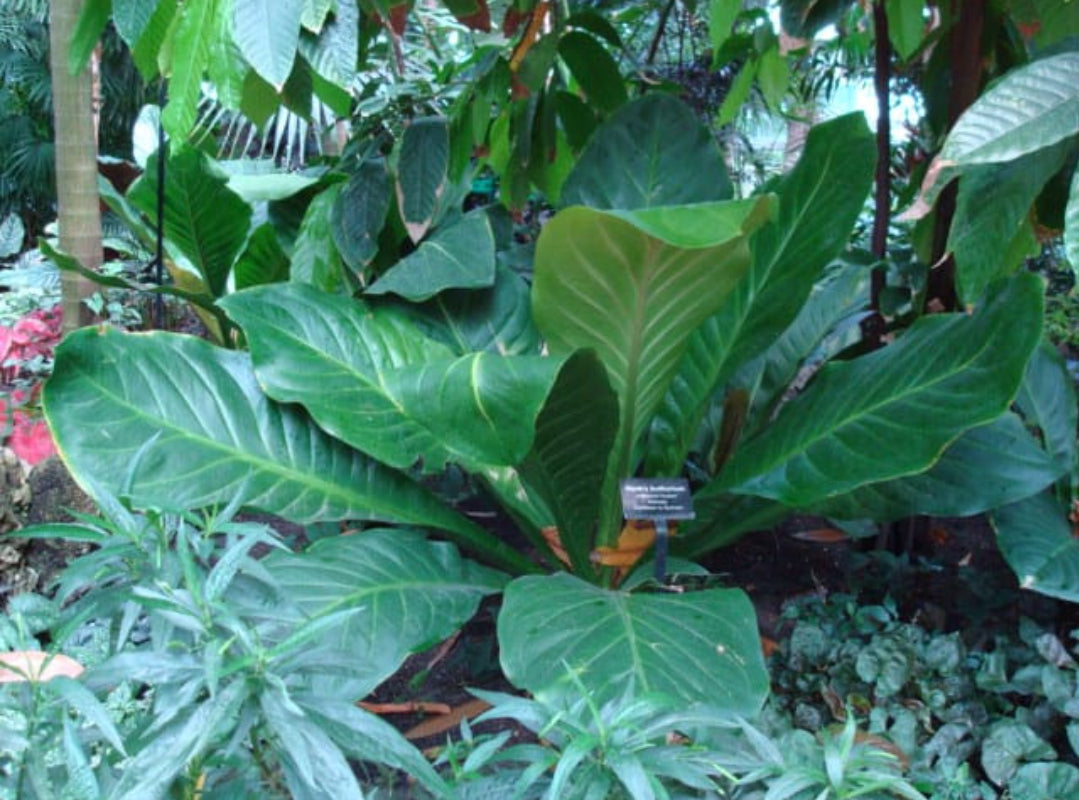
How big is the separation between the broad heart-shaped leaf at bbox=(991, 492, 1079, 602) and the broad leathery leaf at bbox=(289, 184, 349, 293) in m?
1.19

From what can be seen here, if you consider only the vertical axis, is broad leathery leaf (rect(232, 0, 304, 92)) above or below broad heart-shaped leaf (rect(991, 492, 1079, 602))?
above

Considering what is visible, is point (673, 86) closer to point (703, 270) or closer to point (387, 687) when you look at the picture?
point (703, 270)

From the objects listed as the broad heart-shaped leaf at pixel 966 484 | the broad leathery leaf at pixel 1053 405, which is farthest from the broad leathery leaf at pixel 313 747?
the broad leathery leaf at pixel 1053 405

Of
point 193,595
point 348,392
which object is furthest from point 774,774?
point 348,392

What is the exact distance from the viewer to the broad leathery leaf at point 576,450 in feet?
4.49

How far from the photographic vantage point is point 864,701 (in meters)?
1.45

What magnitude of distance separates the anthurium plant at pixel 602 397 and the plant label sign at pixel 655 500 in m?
0.10

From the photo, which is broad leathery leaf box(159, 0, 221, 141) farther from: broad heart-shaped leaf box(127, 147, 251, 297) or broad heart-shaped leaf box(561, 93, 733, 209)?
broad heart-shaped leaf box(127, 147, 251, 297)

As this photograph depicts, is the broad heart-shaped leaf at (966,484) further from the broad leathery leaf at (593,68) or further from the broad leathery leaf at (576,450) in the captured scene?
the broad leathery leaf at (593,68)

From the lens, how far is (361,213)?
71.4 inches

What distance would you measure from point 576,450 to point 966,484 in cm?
57

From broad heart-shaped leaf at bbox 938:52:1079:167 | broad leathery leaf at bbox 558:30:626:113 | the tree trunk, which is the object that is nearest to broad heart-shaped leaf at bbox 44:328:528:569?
broad leathery leaf at bbox 558:30:626:113

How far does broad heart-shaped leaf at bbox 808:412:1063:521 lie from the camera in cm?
144

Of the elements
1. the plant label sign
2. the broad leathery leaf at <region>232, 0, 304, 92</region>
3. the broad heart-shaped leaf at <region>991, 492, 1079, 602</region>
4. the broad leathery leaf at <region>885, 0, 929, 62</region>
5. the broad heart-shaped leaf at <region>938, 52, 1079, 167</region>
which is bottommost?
the broad heart-shaped leaf at <region>991, 492, 1079, 602</region>
